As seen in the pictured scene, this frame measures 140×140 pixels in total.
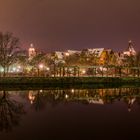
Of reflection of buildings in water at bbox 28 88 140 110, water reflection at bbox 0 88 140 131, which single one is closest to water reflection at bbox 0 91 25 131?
water reflection at bbox 0 88 140 131

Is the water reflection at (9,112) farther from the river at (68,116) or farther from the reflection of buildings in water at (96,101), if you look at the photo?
the reflection of buildings in water at (96,101)

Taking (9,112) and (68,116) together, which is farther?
(9,112)

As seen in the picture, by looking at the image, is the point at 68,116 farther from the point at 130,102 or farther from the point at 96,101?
the point at 130,102

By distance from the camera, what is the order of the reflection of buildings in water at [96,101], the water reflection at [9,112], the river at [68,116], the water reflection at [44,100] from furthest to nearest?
the reflection of buildings in water at [96,101]
the water reflection at [44,100]
the water reflection at [9,112]
the river at [68,116]

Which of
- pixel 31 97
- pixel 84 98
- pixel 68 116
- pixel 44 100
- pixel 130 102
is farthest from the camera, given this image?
pixel 84 98

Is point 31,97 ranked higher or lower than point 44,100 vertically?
higher

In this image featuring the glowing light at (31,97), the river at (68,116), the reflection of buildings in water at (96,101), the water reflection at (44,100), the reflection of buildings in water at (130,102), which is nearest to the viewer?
the river at (68,116)

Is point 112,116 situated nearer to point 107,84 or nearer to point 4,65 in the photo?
point 107,84

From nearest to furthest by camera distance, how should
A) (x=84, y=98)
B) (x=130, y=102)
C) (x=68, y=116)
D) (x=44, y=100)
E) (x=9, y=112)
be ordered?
(x=68, y=116), (x=9, y=112), (x=130, y=102), (x=44, y=100), (x=84, y=98)

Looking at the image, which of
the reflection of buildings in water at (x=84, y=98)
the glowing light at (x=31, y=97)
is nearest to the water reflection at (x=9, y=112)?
the glowing light at (x=31, y=97)

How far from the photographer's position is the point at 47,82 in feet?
193

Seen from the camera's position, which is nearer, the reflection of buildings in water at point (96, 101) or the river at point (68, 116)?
the river at point (68, 116)

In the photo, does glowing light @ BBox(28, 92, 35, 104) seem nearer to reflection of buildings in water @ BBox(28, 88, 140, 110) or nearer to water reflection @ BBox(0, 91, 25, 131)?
reflection of buildings in water @ BBox(28, 88, 140, 110)

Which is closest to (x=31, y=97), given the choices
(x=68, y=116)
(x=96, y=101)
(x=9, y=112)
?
(x=96, y=101)
